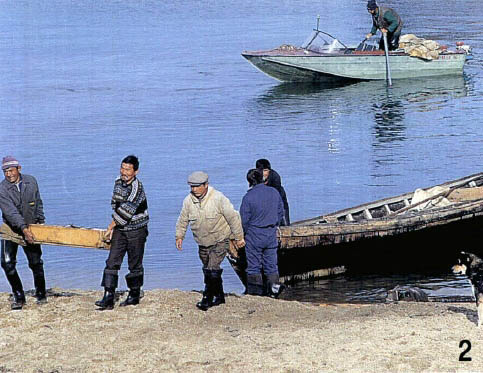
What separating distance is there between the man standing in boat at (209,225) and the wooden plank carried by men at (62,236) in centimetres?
85

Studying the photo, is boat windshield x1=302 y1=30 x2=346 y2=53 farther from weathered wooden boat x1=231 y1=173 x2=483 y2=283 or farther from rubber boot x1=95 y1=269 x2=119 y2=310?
rubber boot x1=95 y1=269 x2=119 y2=310

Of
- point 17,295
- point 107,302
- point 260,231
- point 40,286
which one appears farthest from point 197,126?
point 107,302

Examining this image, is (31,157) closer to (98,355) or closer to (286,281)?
(286,281)

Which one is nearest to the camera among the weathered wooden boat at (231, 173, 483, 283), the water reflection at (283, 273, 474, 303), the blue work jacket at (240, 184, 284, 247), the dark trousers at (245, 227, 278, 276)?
the blue work jacket at (240, 184, 284, 247)

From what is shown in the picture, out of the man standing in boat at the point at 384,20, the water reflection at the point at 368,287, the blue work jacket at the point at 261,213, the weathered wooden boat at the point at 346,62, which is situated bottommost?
the water reflection at the point at 368,287

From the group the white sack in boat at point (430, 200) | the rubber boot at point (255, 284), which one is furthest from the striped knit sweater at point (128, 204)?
the white sack in boat at point (430, 200)

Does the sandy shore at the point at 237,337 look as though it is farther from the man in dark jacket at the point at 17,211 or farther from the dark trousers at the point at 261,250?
the dark trousers at the point at 261,250

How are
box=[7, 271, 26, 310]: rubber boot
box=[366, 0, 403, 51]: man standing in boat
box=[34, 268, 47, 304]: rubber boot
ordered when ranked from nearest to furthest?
box=[7, 271, 26, 310]: rubber boot, box=[34, 268, 47, 304]: rubber boot, box=[366, 0, 403, 51]: man standing in boat

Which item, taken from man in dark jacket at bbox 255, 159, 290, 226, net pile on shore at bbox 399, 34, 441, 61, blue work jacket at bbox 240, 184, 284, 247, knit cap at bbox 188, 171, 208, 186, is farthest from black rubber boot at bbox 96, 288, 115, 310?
net pile on shore at bbox 399, 34, 441, 61

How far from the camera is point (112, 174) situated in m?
23.6

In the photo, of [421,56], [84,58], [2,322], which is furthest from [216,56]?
[2,322]

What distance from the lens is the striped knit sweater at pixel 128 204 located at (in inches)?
398

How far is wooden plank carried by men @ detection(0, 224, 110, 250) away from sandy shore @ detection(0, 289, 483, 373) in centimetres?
73

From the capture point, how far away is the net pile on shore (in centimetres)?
3278
